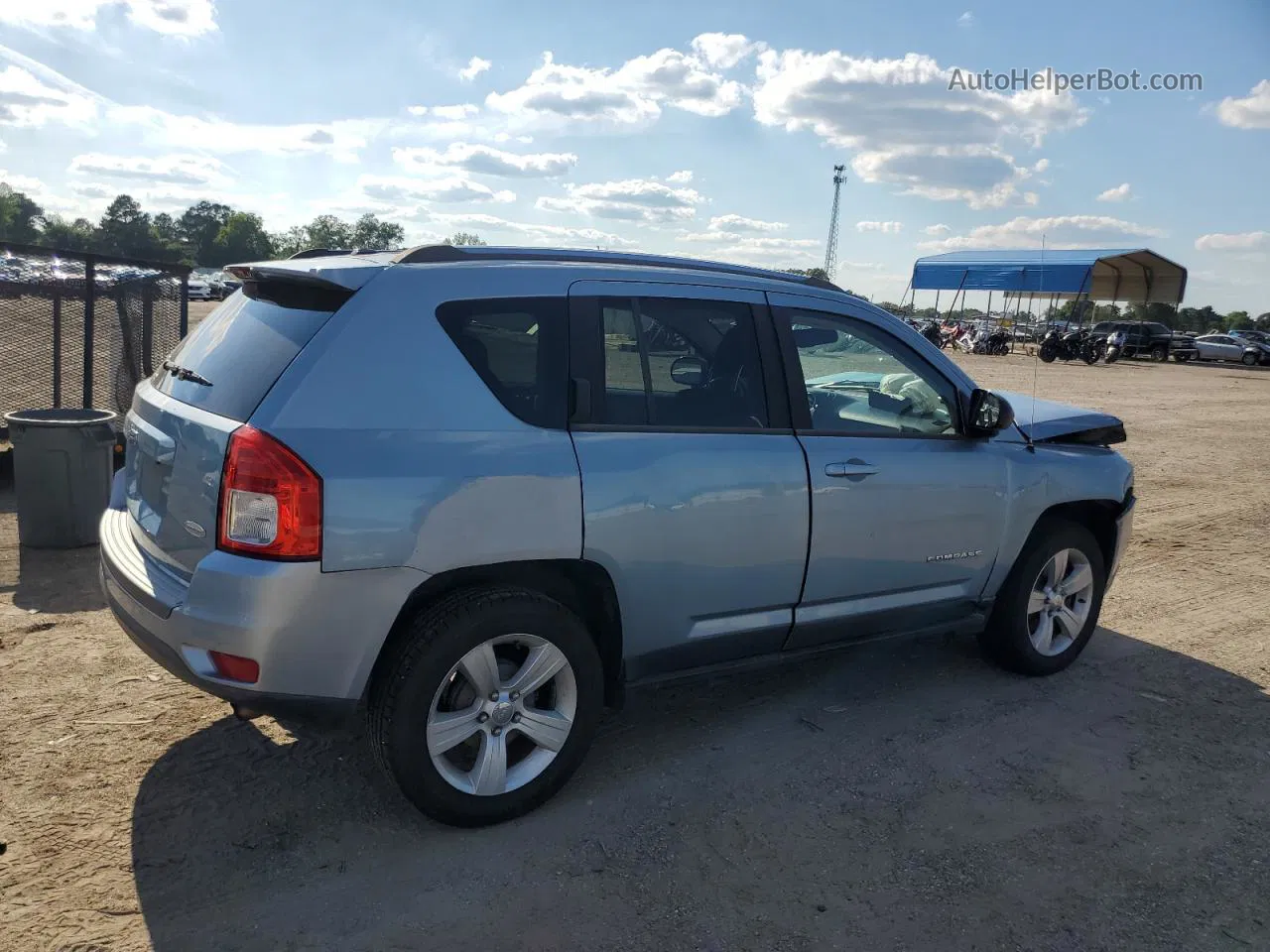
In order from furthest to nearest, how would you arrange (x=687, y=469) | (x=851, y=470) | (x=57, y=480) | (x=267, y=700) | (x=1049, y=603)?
1. (x=57, y=480)
2. (x=1049, y=603)
3. (x=851, y=470)
4. (x=687, y=469)
5. (x=267, y=700)

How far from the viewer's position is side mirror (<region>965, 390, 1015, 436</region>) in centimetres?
434

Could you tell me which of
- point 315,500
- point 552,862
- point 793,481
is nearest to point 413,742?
point 552,862

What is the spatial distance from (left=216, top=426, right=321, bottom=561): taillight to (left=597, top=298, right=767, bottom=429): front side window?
1076mm

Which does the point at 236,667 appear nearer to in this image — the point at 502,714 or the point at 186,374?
the point at 502,714

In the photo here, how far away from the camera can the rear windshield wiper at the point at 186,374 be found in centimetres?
328

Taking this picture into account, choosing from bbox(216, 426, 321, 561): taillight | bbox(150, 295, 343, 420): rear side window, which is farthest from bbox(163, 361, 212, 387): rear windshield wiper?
bbox(216, 426, 321, 561): taillight

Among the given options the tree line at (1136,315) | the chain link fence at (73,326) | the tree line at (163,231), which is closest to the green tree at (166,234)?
the tree line at (163,231)

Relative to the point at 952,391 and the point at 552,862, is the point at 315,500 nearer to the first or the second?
the point at 552,862

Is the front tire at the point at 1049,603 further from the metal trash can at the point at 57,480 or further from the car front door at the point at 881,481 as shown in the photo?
the metal trash can at the point at 57,480

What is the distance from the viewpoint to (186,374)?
3.41 metres

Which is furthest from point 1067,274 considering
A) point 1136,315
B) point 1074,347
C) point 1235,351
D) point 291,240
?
point 291,240

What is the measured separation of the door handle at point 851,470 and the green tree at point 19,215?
137 metres

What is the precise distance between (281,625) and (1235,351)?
49.4 meters

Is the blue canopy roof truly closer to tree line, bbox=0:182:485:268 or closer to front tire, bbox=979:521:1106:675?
front tire, bbox=979:521:1106:675
